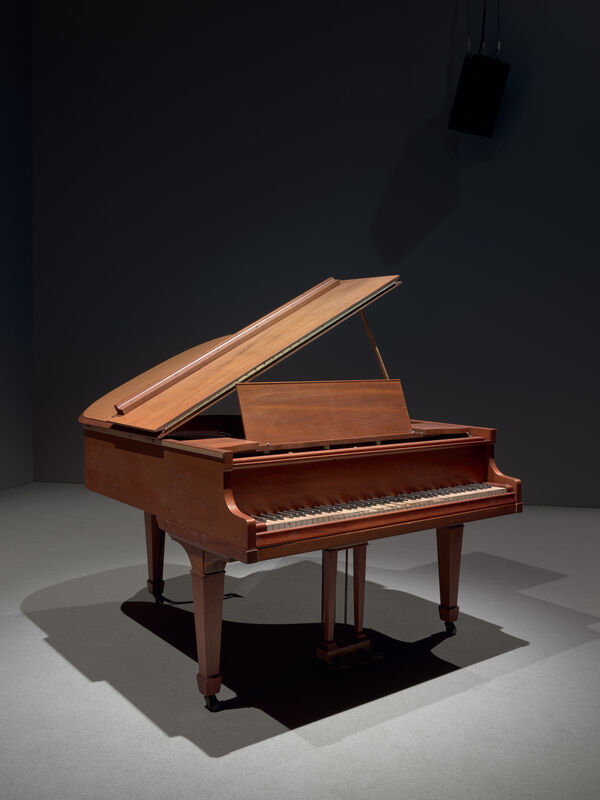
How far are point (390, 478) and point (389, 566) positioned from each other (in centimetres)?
157

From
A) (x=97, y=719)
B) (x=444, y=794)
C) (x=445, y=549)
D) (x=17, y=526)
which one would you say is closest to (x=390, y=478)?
(x=445, y=549)

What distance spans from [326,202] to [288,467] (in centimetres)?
408

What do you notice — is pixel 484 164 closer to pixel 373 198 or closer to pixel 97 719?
pixel 373 198

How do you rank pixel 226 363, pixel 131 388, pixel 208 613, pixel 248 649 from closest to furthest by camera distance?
pixel 208 613
pixel 226 363
pixel 248 649
pixel 131 388

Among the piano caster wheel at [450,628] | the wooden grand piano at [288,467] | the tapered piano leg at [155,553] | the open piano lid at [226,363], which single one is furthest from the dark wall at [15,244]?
the piano caster wheel at [450,628]

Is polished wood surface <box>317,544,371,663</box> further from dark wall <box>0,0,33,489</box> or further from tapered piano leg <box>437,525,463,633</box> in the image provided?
dark wall <box>0,0,33,489</box>

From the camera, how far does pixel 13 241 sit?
649 centimetres

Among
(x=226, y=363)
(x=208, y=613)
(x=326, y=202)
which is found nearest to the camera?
(x=208, y=613)

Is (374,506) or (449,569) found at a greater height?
(374,506)

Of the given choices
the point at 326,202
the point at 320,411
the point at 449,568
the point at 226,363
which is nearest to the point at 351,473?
the point at 320,411

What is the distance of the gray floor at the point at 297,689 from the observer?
6.97ft

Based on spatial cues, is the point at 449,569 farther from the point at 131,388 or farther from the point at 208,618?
the point at 131,388

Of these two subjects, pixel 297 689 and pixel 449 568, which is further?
pixel 449 568

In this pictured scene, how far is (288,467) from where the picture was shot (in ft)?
8.36
